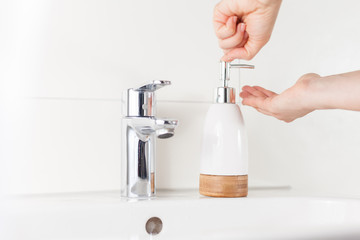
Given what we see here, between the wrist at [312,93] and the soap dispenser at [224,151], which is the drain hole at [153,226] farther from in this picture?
the wrist at [312,93]

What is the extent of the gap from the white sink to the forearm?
160 mm

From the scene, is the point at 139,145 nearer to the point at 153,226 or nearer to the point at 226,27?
the point at 153,226

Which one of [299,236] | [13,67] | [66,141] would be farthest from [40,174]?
[299,236]

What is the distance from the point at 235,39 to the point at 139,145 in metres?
0.23

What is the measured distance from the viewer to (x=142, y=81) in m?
0.84

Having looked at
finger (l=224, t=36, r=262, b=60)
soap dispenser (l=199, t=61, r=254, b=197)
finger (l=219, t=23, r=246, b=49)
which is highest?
finger (l=219, t=23, r=246, b=49)

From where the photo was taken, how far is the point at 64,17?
80cm

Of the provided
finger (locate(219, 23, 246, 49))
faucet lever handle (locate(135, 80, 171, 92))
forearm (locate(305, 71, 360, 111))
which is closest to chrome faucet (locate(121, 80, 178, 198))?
faucet lever handle (locate(135, 80, 171, 92))

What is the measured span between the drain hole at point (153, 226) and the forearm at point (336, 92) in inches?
11.0

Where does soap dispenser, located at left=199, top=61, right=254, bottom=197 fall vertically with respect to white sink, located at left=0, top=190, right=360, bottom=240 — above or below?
above

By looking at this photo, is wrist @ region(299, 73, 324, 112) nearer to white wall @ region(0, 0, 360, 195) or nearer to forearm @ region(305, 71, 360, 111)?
forearm @ region(305, 71, 360, 111)

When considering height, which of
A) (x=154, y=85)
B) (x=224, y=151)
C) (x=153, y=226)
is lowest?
(x=153, y=226)

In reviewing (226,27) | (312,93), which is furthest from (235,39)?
(312,93)

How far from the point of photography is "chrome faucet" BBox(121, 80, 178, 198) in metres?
0.75
